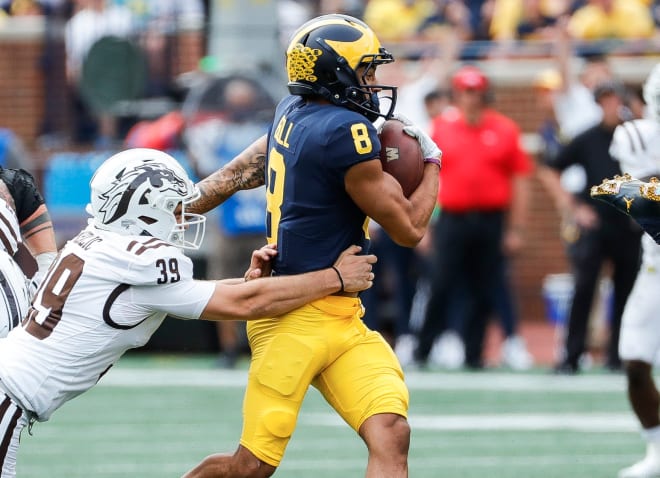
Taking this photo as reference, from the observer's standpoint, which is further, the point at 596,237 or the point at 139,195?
the point at 596,237

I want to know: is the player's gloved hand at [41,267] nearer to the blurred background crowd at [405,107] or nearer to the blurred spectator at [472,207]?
the blurred background crowd at [405,107]

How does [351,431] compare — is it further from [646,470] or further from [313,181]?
[313,181]

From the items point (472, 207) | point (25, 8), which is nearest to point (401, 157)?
point (472, 207)

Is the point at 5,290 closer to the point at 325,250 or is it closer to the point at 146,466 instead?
the point at 325,250

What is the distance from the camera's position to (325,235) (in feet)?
17.4

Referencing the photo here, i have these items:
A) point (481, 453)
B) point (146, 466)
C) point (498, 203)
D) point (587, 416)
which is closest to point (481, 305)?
point (498, 203)

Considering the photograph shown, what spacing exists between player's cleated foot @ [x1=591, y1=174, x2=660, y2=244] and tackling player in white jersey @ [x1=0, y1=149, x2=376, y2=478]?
1.43 m

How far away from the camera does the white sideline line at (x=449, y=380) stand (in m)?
10.4

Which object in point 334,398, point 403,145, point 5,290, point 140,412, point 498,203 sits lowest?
point 140,412

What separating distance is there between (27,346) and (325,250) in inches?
42.8

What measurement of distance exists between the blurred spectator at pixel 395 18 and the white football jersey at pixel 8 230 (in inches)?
402

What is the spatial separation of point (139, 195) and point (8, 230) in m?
0.64

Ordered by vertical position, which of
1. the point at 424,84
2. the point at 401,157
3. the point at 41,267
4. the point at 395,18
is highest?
the point at 401,157

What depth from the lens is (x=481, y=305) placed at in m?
11.6
